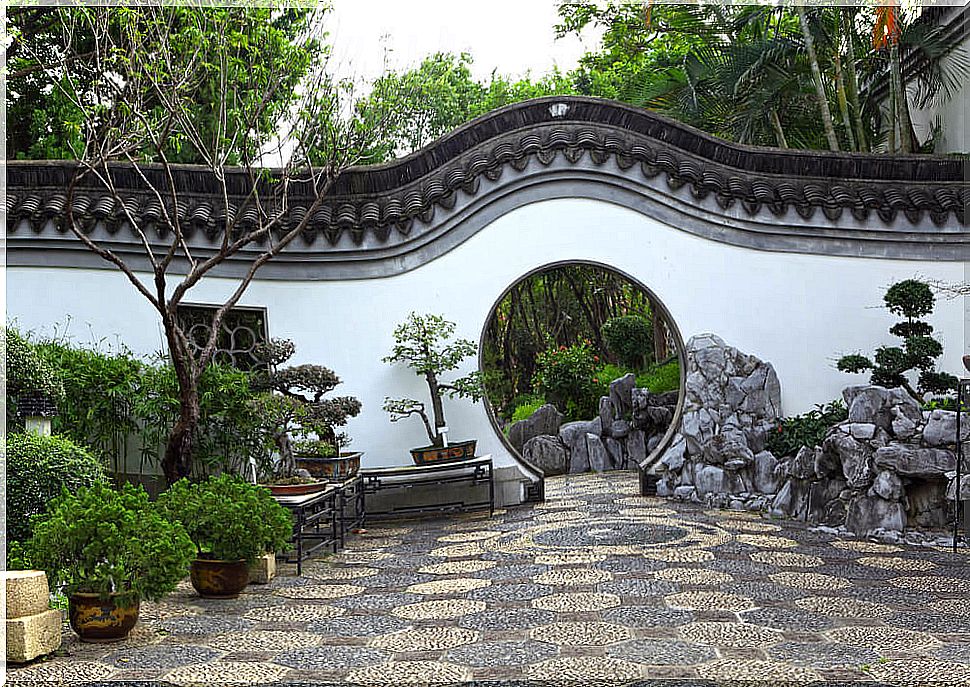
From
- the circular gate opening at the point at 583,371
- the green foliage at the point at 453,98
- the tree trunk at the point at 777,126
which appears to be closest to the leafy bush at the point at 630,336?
the circular gate opening at the point at 583,371

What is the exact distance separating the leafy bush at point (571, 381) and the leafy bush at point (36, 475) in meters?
8.51

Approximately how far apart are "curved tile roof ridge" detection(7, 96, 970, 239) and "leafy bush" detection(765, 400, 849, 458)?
186 centimetres

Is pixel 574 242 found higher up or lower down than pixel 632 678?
higher up

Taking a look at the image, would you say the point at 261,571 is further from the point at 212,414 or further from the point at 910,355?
the point at 910,355

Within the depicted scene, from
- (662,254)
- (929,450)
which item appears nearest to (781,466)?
(929,450)

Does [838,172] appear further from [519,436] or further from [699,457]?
[519,436]

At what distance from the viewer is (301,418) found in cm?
690

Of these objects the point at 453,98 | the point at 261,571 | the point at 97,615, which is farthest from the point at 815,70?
the point at 97,615

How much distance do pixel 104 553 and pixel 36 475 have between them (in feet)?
4.65

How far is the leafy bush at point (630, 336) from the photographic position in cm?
1380

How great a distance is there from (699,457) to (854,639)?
167 inches

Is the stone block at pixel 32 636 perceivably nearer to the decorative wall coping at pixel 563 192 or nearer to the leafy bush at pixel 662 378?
the decorative wall coping at pixel 563 192

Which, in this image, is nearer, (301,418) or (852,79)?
(301,418)

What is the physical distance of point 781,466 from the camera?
316 inches
